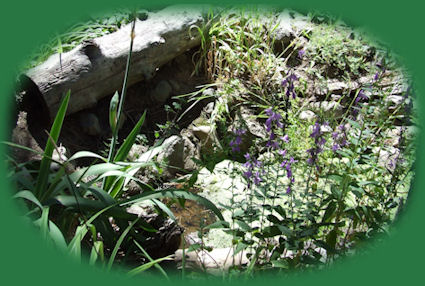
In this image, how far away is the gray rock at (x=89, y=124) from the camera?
4.07 m

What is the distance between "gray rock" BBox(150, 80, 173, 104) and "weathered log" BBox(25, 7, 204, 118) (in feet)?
0.60

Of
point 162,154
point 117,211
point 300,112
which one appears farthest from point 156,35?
point 117,211

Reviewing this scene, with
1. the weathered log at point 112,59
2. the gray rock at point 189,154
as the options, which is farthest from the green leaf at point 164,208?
the weathered log at point 112,59

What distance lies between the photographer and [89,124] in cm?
407

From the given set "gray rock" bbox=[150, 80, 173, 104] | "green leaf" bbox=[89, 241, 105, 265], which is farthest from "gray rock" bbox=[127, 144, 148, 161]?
"green leaf" bbox=[89, 241, 105, 265]

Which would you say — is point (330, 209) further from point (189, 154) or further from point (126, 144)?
point (189, 154)

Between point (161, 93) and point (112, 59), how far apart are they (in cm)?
66

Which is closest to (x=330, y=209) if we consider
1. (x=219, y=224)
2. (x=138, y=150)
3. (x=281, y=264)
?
(x=281, y=264)

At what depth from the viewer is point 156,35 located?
14.3 feet

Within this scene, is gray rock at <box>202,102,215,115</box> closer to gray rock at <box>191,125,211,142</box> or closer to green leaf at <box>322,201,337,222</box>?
gray rock at <box>191,125,211,142</box>

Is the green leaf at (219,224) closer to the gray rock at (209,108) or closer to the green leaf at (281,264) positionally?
the green leaf at (281,264)

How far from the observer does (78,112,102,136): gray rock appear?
4070 mm

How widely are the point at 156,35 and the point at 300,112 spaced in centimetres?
158

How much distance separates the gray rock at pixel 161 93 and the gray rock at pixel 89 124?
0.67 metres
